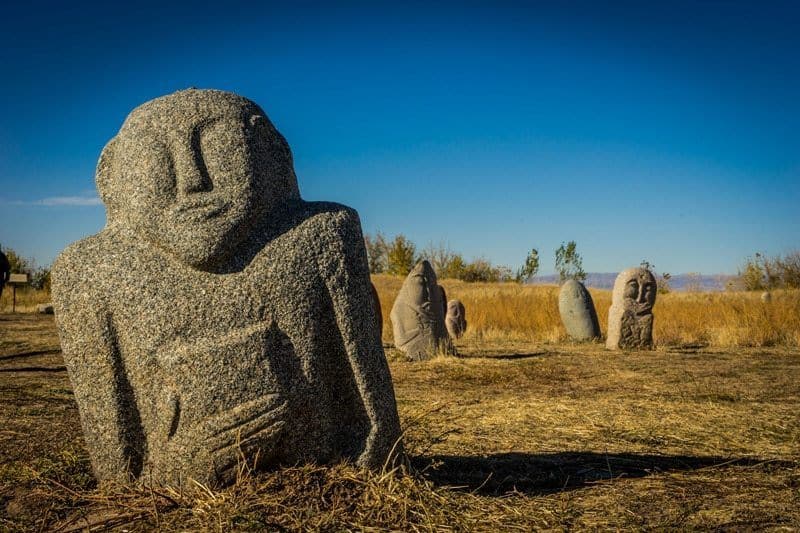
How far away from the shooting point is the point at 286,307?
10.8 ft

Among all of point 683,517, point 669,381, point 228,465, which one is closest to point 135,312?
point 228,465

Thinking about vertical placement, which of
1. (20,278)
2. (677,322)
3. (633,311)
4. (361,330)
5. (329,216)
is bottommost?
(677,322)

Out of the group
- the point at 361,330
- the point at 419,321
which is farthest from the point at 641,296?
the point at 361,330

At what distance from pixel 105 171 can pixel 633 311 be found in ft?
33.3

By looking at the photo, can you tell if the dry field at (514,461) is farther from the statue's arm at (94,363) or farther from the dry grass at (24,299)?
the dry grass at (24,299)

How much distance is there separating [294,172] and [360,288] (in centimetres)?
76

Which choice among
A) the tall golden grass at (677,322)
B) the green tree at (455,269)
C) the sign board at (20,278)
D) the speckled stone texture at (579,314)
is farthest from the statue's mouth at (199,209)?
the green tree at (455,269)

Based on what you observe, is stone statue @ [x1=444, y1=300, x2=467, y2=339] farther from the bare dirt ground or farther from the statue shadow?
the statue shadow

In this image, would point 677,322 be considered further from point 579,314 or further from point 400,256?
point 400,256

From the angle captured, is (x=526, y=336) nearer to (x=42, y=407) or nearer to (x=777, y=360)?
(x=777, y=360)

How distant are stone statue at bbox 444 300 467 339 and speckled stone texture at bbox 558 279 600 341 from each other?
252cm

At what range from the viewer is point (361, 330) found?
133 inches

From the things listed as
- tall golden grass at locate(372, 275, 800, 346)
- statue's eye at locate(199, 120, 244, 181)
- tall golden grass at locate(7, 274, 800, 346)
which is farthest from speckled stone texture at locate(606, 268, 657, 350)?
statue's eye at locate(199, 120, 244, 181)

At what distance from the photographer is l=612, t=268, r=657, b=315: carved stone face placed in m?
12.0
